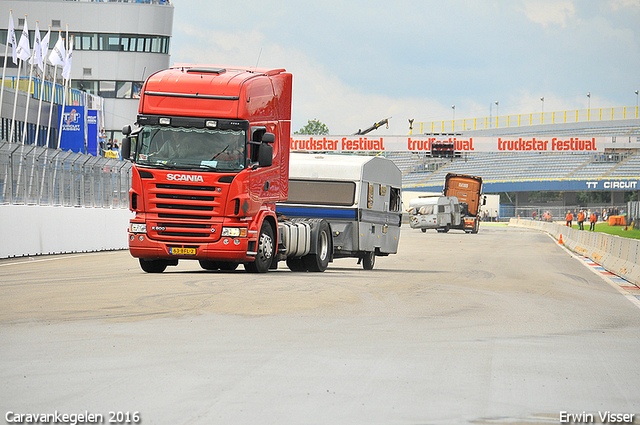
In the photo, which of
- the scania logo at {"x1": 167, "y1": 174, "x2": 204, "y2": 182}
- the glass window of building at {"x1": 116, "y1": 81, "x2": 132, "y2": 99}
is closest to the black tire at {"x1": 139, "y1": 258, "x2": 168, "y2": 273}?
the scania logo at {"x1": 167, "y1": 174, "x2": 204, "y2": 182}

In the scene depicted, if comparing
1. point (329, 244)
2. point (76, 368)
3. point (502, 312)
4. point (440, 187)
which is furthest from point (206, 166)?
point (440, 187)

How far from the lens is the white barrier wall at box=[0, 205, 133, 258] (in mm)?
22000

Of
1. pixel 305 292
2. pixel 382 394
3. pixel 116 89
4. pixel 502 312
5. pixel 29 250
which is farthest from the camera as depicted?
pixel 116 89

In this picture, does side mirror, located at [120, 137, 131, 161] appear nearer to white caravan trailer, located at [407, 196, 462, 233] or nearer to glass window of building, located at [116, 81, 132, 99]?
white caravan trailer, located at [407, 196, 462, 233]

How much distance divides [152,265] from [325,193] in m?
4.80

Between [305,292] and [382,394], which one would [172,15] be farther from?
[382,394]

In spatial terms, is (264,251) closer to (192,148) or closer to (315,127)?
(192,148)

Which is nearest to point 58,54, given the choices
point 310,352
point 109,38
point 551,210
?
point 109,38

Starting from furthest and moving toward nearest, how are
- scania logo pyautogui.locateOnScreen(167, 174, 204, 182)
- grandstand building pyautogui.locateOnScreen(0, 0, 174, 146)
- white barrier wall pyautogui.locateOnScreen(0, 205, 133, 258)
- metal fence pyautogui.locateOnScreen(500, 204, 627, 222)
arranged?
metal fence pyautogui.locateOnScreen(500, 204, 627, 222) → grandstand building pyautogui.locateOnScreen(0, 0, 174, 146) → white barrier wall pyautogui.locateOnScreen(0, 205, 133, 258) → scania logo pyautogui.locateOnScreen(167, 174, 204, 182)

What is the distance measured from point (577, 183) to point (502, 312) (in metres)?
91.9

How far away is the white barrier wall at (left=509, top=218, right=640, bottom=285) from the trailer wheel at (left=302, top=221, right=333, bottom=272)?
662 cm

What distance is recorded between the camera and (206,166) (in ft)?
50.7

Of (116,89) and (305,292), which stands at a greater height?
(116,89)

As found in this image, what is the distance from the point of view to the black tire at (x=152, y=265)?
56.7 feet
